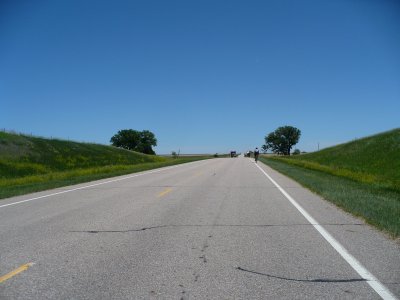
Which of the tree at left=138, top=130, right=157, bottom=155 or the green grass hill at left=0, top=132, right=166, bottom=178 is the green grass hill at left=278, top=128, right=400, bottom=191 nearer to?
the green grass hill at left=0, top=132, right=166, bottom=178

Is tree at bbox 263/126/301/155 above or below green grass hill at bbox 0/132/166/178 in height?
above

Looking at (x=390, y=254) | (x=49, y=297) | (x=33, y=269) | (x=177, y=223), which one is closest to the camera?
(x=49, y=297)

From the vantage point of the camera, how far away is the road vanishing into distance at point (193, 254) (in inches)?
201

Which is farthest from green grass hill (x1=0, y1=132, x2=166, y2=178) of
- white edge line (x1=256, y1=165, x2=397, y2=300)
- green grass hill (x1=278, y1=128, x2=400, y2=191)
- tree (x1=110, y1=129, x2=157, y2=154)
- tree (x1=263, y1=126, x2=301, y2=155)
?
tree (x1=263, y1=126, x2=301, y2=155)

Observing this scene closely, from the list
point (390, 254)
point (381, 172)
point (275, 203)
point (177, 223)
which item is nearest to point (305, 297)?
point (390, 254)

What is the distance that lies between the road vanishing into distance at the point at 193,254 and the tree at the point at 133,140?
146839mm

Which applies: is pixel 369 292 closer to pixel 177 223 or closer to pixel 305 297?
pixel 305 297

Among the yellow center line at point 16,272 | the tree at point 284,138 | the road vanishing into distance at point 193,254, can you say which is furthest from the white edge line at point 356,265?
the tree at point 284,138

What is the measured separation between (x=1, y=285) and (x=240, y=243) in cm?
382

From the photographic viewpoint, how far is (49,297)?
15.8 ft

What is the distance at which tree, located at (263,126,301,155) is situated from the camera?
187500 mm

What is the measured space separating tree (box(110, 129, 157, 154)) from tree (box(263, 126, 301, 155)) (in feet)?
193

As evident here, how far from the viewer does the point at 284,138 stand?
7441 inches

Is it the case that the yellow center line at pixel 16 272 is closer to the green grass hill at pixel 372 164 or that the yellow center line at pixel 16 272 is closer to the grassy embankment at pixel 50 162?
the grassy embankment at pixel 50 162
